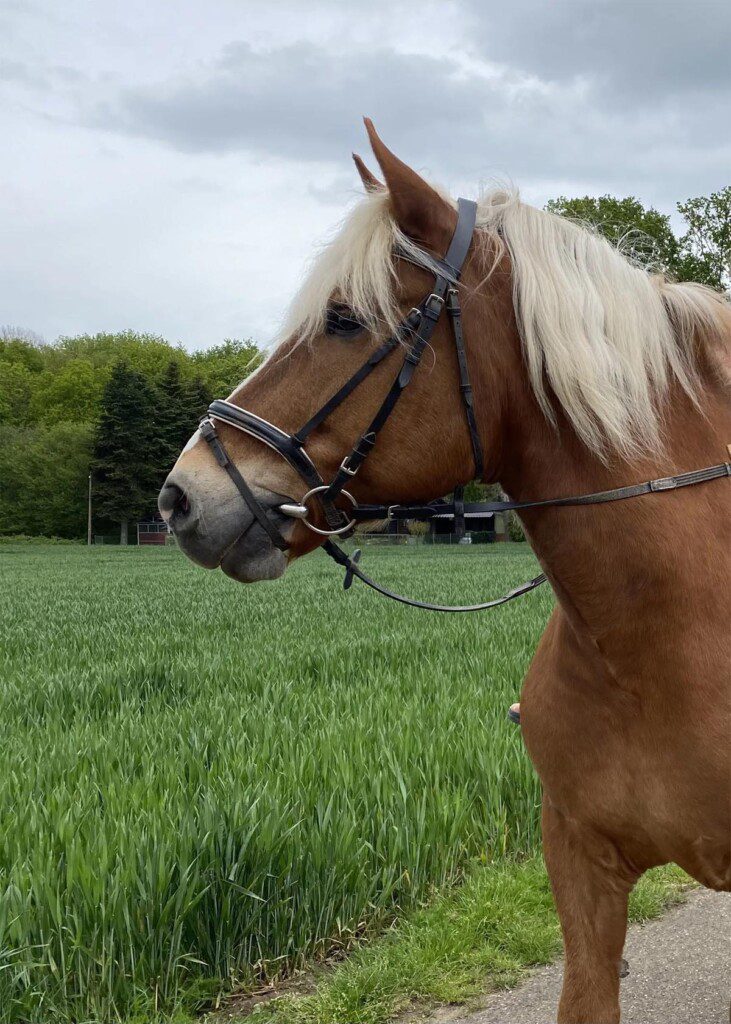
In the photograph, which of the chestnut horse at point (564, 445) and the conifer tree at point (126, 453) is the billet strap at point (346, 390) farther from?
the conifer tree at point (126, 453)

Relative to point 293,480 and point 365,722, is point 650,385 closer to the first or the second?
point 293,480

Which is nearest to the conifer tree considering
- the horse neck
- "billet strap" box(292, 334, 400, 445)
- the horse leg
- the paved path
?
the paved path

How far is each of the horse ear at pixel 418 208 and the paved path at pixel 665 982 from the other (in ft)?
7.96

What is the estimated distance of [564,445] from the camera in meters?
2.06

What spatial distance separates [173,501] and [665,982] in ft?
8.07

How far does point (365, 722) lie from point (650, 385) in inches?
141

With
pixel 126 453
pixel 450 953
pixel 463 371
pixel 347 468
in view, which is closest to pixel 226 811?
pixel 450 953

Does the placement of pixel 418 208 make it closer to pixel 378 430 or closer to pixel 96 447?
pixel 378 430

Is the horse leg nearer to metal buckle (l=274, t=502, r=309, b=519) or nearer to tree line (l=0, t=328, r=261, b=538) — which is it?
metal buckle (l=274, t=502, r=309, b=519)

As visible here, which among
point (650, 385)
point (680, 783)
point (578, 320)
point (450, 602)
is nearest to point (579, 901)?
point (680, 783)

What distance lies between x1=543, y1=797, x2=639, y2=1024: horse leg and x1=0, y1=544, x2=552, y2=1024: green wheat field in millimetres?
1174

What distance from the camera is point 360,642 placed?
9.50 meters

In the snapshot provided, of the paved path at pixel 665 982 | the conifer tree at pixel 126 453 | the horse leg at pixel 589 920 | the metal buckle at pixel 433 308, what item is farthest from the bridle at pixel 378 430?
the conifer tree at pixel 126 453

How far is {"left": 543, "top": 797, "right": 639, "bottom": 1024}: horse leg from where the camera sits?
2.32 meters
